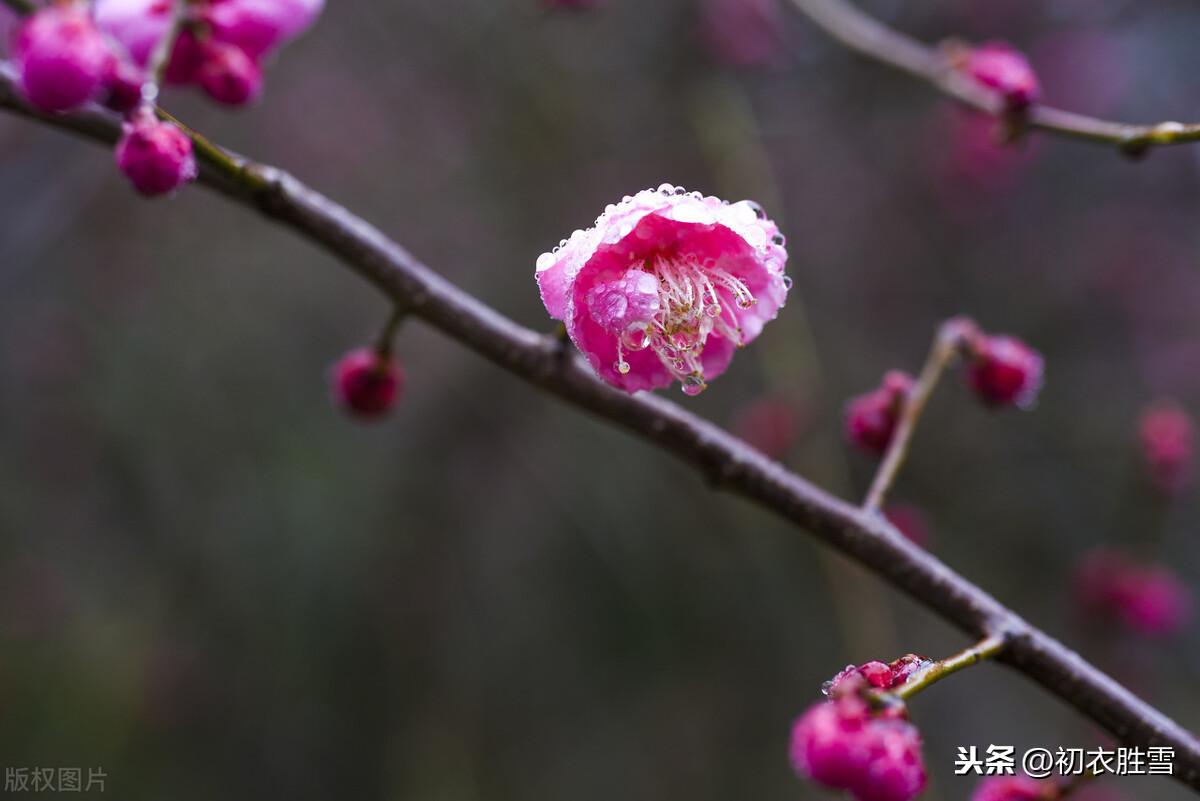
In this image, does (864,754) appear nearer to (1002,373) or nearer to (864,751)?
(864,751)

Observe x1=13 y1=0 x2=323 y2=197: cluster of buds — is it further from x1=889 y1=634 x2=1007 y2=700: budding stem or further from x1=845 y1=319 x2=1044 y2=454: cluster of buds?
x1=845 y1=319 x2=1044 y2=454: cluster of buds

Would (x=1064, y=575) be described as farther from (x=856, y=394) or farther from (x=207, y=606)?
(x=207, y=606)

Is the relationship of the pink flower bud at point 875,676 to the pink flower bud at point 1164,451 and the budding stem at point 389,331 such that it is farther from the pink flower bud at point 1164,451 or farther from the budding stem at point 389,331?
the pink flower bud at point 1164,451

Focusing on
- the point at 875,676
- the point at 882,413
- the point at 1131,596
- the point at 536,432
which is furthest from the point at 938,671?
the point at 536,432

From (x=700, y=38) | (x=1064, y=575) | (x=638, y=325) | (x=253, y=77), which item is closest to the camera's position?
(x=638, y=325)

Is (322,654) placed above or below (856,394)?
below

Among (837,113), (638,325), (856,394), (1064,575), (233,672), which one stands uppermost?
(837,113)

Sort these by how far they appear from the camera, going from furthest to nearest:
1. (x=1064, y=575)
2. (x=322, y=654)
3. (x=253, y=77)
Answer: (x=1064, y=575) < (x=322, y=654) < (x=253, y=77)

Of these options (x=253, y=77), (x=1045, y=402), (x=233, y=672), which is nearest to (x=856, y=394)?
(x=1045, y=402)

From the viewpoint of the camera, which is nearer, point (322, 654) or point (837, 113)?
point (322, 654)
